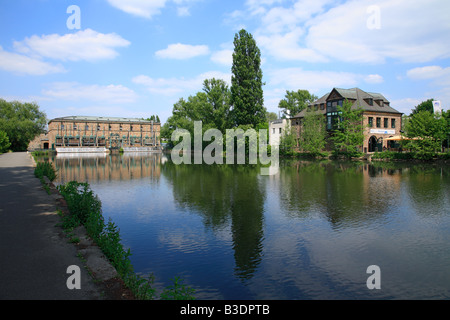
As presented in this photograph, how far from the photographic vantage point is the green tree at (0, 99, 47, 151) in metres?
72.4

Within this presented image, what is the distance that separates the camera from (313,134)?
50062mm

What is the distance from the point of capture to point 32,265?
5.82m

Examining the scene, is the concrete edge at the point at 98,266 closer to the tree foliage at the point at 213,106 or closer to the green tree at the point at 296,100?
the tree foliage at the point at 213,106

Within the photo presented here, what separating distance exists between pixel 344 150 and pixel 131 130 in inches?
2632

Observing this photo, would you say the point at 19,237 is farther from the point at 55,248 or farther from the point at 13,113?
the point at 13,113

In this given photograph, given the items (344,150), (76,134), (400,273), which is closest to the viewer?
(400,273)

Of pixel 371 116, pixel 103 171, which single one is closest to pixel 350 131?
pixel 371 116

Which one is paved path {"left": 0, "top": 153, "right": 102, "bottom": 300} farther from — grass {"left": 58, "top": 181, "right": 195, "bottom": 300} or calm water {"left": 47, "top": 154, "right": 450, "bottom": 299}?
calm water {"left": 47, "top": 154, "right": 450, "bottom": 299}

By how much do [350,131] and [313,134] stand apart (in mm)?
5814

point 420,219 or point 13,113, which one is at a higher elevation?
point 13,113

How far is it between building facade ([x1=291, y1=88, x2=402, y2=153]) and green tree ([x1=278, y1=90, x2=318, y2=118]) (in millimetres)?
32586

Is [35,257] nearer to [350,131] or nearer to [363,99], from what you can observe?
[350,131]
